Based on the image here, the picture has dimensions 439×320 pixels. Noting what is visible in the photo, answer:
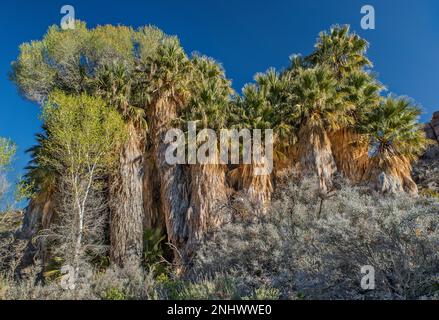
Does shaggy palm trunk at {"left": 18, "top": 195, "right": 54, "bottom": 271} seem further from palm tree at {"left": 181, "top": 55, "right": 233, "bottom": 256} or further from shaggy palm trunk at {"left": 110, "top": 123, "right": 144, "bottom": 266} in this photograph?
palm tree at {"left": 181, "top": 55, "right": 233, "bottom": 256}

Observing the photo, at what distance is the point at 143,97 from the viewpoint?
1744 centimetres

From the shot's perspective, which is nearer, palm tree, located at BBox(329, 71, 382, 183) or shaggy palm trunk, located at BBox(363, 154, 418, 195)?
shaggy palm trunk, located at BBox(363, 154, 418, 195)

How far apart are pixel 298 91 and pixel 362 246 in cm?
1158

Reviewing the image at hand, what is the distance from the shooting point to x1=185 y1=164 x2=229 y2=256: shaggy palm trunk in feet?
46.4

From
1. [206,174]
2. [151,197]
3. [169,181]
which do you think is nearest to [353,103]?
[206,174]

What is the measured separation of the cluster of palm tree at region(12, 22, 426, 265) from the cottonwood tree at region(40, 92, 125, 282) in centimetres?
82

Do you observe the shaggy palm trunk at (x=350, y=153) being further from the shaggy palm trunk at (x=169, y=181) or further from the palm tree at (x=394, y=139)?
the shaggy palm trunk at (x=169, y=181)

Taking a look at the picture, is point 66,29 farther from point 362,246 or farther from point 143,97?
point 362,246

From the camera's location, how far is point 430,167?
22922 mm

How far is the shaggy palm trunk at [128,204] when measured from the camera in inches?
575

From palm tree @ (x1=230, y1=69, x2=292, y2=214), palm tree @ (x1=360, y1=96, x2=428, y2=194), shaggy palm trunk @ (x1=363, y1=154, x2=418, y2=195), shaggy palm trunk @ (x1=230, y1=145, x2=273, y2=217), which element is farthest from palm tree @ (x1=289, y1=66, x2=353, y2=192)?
shaggy palm trunk @ (x1=230, y1=145, x2=273, y2=217)

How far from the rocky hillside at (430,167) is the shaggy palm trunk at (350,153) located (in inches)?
197

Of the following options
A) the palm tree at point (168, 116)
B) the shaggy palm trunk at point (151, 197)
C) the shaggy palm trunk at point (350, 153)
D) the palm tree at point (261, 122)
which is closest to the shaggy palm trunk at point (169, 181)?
the palm tree at point (168, 116)
